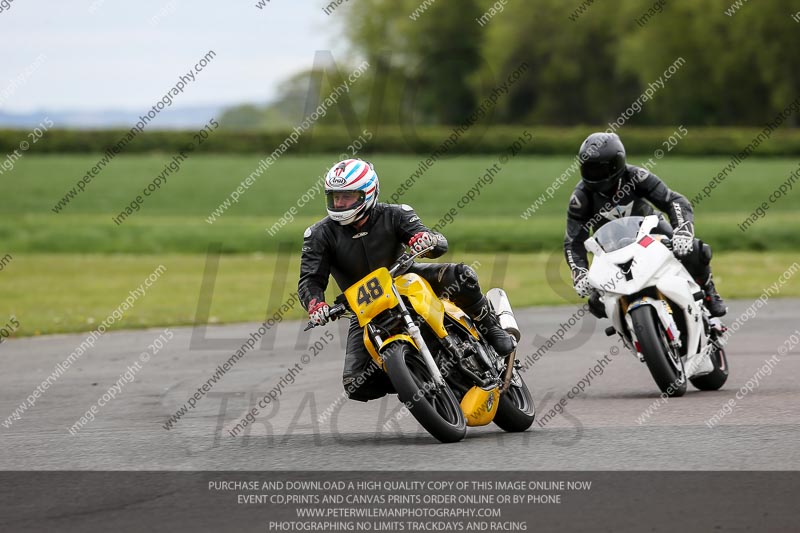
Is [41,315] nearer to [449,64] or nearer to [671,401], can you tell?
[671,401]

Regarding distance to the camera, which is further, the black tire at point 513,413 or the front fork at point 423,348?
the black tire at point 513,413

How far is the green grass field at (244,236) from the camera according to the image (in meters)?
20.2

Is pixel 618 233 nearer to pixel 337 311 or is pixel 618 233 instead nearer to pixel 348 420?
pixel 348 420

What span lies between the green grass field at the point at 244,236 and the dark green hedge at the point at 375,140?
3.80 meters

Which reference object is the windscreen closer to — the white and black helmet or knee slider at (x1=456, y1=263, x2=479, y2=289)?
knee slider at (x1=456, y1=263, x2=479, y2=289)

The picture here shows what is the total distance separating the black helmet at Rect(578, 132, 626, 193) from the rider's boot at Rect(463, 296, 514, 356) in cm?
204

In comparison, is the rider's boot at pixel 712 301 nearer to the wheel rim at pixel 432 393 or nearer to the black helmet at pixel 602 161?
the black helmet at pixel 602 161

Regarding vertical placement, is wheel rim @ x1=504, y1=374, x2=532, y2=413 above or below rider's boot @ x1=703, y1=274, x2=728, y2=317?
above

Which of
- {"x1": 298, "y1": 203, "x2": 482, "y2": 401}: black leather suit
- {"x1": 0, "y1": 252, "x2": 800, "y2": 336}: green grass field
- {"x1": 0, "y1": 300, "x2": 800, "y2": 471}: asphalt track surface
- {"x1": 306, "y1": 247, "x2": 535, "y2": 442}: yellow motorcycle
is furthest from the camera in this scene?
{"x1": 0, "y1": 252, "x2": 800, "y2": 336}: green grass field

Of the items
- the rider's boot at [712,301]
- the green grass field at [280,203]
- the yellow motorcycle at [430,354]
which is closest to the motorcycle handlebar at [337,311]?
the yellow motorcycle at [430,354]

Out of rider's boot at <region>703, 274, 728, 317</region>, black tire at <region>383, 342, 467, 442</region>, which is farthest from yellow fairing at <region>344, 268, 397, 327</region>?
rider's boot at <region>703, 274, 728, 317</region>

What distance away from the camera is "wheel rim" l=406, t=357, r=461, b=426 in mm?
7828

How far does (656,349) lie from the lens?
30.3 ft

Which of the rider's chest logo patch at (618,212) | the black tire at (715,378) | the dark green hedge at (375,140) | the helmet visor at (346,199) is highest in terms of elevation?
the helmet visor at (346,199)
